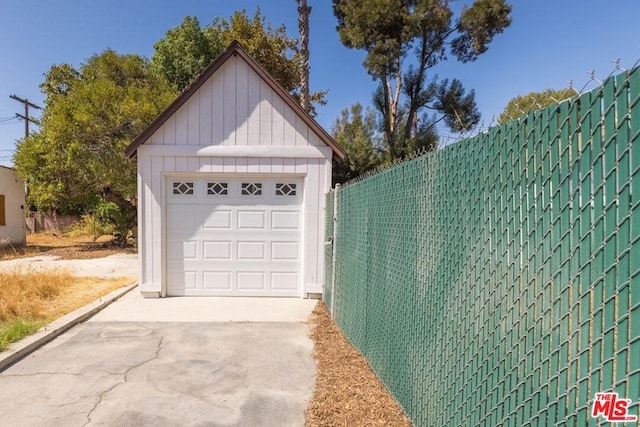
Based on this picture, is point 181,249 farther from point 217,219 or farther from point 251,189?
point 251,189

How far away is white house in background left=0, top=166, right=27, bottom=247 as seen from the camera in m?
14.7

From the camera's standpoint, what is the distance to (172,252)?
7.12 metres

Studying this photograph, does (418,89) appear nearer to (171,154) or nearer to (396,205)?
(171,154)

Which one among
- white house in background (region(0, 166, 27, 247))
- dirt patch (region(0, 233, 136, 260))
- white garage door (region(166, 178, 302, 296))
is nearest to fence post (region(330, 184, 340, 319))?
white garage door (region(166, 178, 302, 296))

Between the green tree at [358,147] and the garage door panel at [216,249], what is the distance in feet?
31.6

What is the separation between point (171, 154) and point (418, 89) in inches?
522

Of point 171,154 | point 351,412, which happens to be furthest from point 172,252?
point 351,412

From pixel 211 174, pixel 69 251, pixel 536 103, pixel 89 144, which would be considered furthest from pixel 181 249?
pixel 69 251

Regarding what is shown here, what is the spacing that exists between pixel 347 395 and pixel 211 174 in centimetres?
490

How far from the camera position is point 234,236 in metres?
7.11

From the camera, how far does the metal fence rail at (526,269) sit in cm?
121

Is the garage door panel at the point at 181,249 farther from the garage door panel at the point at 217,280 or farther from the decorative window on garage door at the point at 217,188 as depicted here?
the decorative window on garage door at the point at 217,188

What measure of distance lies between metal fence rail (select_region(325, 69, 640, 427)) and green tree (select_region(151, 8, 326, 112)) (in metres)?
14.1

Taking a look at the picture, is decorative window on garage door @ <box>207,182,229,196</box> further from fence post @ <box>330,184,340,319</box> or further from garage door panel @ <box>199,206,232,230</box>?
fence post @ <box>330,184,340,319</box>
